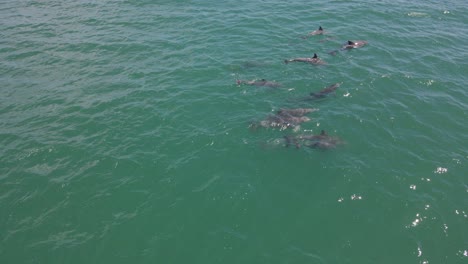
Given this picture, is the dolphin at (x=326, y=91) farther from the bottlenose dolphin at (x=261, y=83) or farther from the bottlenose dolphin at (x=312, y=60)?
the bottlenose dolphin at (x=312, y=60)

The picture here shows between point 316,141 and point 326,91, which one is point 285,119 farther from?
point 326,91

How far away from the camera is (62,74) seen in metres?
32.2

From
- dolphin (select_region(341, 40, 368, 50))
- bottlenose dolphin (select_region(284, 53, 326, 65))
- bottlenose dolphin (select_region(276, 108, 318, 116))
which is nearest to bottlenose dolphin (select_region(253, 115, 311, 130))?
bottlenose dolphin (select_region(276, 108, 318, 116))

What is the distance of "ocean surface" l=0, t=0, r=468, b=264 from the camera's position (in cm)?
1884

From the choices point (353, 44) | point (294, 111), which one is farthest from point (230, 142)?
point (353, 44)

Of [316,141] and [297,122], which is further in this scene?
[297,122]

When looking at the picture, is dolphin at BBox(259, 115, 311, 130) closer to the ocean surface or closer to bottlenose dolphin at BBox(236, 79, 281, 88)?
the ocean surface

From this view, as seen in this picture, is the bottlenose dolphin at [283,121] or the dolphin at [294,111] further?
the dolphin at [294,111]

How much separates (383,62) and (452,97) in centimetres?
658

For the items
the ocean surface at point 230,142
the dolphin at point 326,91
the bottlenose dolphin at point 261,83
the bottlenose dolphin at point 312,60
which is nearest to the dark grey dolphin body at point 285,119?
the ocean surface at point 230,142

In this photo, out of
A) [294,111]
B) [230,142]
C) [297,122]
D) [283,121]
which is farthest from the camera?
[294,111]

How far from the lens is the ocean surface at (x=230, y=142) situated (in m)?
18.8

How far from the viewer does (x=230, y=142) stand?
974 inches

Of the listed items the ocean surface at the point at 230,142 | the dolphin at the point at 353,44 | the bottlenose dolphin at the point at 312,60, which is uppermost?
the dolphin at the point at 353,44
